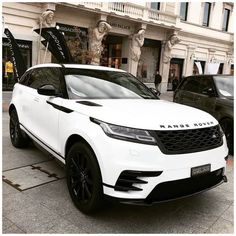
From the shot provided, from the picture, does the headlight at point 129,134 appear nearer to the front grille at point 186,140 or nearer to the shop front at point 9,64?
the front grille at point 186,140

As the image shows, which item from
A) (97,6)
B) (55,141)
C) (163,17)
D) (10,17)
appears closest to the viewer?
(55,141)

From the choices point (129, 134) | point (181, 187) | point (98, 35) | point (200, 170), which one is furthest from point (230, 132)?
point (98, 35)

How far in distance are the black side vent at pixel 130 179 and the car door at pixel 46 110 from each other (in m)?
1.31

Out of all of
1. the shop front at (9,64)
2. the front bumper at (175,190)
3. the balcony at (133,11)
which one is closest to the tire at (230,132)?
the front bumper at (175,190)

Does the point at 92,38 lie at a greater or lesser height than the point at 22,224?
greater

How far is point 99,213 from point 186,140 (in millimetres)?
1237

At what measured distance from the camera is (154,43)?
75.0 feet

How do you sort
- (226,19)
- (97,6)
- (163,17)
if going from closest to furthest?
(97,6) < (163,17) < (226,19)

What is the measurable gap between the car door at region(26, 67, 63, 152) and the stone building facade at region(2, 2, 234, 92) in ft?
28.3

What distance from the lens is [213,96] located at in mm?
6785

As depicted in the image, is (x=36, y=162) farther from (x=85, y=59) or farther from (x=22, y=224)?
(x=85, y=59)

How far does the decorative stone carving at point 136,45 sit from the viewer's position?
67.7ft

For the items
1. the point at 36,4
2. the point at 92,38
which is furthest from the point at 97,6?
the point at 36,4

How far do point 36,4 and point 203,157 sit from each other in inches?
617
